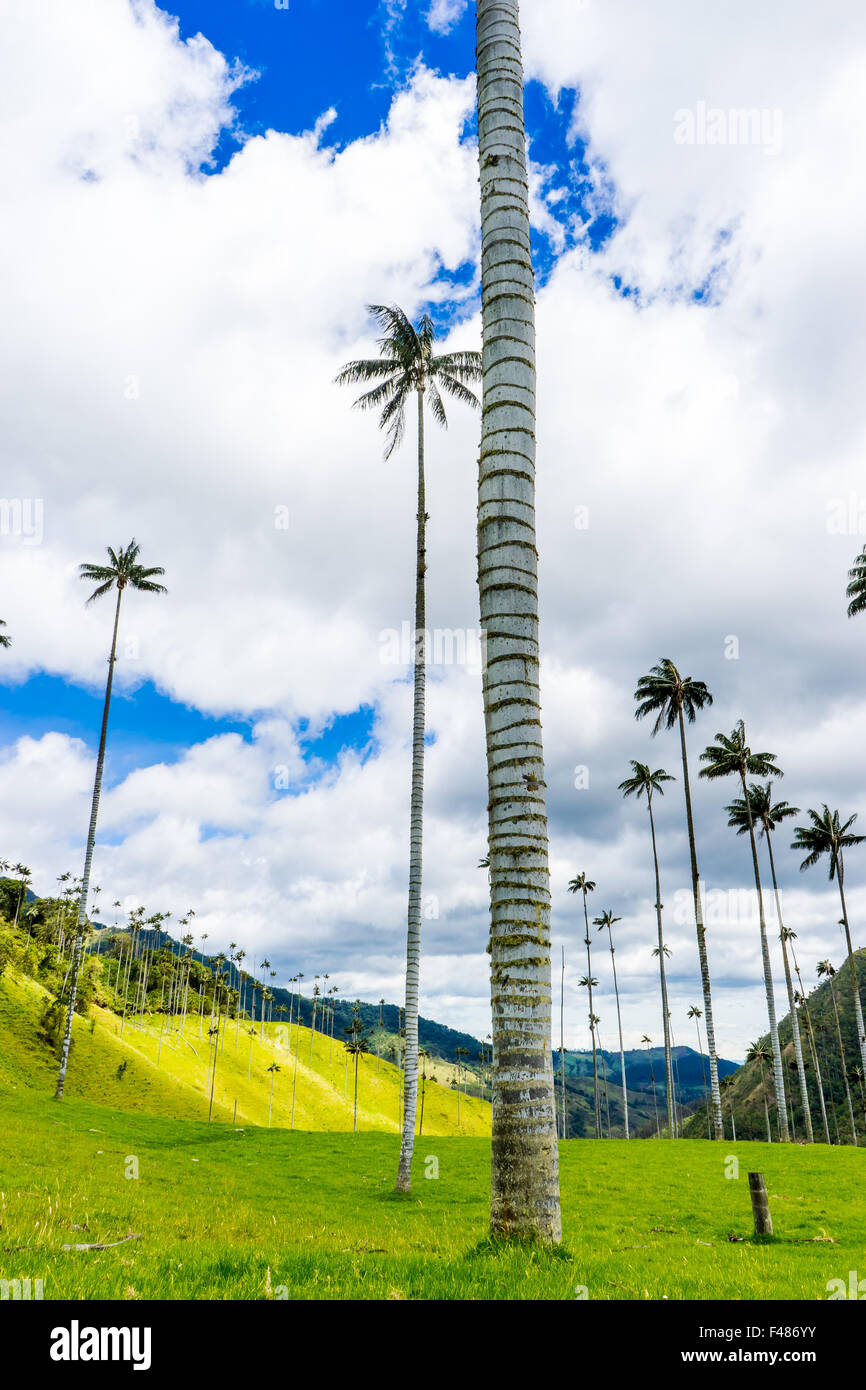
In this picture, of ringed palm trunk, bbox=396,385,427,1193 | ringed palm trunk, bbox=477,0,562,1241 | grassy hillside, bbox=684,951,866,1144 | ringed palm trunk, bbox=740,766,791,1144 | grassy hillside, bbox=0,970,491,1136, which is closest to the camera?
ringed palm trunk, bbox=477,0,562,1241

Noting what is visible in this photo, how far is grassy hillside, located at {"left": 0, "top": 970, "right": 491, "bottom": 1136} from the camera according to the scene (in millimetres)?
69188

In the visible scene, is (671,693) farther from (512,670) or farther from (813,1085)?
(813,1085)

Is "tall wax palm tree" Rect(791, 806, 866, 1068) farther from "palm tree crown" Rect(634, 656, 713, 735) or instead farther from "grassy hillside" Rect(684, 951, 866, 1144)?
"grassy hillside" Rect(684, 951, 866, 1144)

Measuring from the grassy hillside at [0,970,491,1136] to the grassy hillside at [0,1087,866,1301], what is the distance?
19583 millimetres

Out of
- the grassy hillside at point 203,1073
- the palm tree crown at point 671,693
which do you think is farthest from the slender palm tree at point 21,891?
the palm tree crown at point 671,693

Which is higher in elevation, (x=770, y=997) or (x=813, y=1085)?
(x=770, y=997)

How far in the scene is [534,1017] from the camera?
7.25 metres

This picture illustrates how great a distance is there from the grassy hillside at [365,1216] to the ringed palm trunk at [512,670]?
2.51 feet

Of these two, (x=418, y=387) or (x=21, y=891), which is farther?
(x=21, y=891)

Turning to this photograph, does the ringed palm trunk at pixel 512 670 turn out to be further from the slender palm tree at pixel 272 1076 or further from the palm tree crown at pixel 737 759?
the slender palm tree at pixel 272 1076

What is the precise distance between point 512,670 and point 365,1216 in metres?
18.4

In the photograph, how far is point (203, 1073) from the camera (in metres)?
100

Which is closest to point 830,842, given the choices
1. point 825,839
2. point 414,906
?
point 825,839

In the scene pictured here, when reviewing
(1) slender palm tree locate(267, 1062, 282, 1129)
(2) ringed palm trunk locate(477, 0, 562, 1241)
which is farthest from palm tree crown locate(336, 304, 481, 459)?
(1) slender palm tree locate(267, 1062, 282, 1129)
